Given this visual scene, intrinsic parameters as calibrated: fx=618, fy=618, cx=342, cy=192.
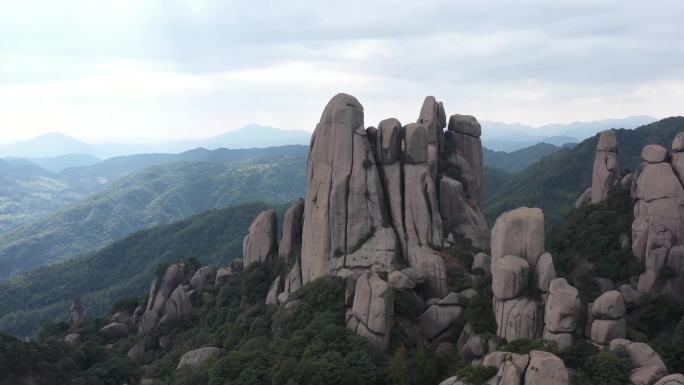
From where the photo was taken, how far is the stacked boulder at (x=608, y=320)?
2311cm

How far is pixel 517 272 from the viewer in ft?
85.1

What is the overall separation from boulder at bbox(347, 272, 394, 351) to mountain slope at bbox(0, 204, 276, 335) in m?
73.8

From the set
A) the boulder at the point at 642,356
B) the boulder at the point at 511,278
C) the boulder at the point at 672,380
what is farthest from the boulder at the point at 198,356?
the boulder at the point at 672,380

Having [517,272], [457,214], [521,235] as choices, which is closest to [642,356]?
[517,272]

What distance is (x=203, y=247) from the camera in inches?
4823

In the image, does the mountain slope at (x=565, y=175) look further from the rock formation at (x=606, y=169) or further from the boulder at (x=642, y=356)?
the boulder at (x=642, y=356)

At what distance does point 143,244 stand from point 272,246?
9241cm

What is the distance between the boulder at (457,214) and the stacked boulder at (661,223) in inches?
366

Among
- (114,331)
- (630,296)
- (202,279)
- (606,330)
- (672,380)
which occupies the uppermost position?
(606,330)

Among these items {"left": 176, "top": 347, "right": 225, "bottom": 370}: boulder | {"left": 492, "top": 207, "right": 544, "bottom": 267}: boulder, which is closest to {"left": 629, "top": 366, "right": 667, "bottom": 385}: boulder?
{"left": 492, "top": 207, "right": 544, "bottom": 267}: boulder

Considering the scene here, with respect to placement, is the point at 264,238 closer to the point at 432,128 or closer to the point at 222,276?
the point at 222,276

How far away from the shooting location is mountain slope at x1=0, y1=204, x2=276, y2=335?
→ 316ft

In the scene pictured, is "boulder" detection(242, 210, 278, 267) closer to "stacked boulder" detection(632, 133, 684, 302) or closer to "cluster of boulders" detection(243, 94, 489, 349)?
"cluster of boulders" detection(243, 94, 489, 349)

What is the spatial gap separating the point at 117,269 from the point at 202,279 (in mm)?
77457
